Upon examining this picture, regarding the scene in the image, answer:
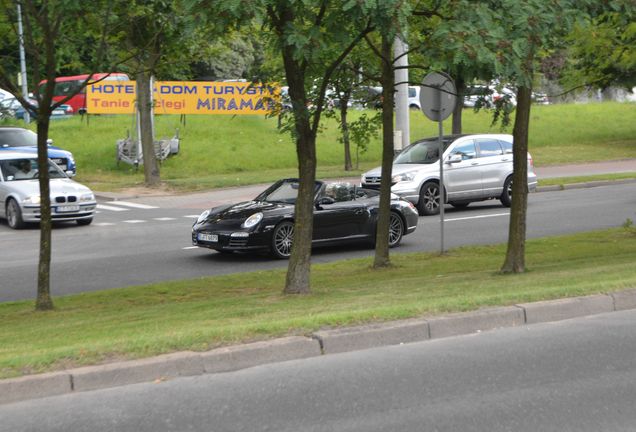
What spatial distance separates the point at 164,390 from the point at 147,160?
23.5 m

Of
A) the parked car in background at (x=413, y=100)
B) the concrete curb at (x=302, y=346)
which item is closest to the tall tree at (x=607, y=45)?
the concrete curb at (x=302, y=346)

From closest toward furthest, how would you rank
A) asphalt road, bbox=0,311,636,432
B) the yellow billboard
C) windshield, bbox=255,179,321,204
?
asphalt road, bbox=0,311,636,432 → windshield, bbox=255,179,321,204 → the yellow billboard

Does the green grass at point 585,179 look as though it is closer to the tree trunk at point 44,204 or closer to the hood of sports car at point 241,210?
the hood of sports car at point 241,210

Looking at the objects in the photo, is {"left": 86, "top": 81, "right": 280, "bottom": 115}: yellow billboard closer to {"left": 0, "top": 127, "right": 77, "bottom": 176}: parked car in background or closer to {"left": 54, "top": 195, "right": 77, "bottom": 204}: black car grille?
{"left": 0, "top": 127, "right": 77, "bottom": 176}: parked car in background

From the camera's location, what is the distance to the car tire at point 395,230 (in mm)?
17453

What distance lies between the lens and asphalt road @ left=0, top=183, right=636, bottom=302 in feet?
49.3

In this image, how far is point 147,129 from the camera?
2956 centimetres

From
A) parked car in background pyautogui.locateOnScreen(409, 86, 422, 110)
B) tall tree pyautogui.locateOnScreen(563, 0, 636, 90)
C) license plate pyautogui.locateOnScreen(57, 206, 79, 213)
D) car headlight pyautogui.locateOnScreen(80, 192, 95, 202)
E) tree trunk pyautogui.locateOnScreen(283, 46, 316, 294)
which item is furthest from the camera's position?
parked car in background pyautogui.locateOnScreen(409, 86, 422, 110)

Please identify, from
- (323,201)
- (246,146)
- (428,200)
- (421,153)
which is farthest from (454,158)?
(246,146)

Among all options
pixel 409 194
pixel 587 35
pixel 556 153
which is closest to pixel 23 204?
pixel 409 194

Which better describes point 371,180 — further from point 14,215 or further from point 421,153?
point 14,215

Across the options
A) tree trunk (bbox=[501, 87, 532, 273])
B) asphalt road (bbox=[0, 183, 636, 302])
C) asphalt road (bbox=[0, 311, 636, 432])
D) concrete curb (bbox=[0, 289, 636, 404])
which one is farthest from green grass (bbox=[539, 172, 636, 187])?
asphalt road (bbox=[0, 311, 636, 432])

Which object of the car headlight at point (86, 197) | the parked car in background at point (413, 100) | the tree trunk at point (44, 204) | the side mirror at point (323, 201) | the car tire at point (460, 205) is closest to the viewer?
the tree trunk at point (44, 204)

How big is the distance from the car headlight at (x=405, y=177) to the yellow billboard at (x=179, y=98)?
15.8m
